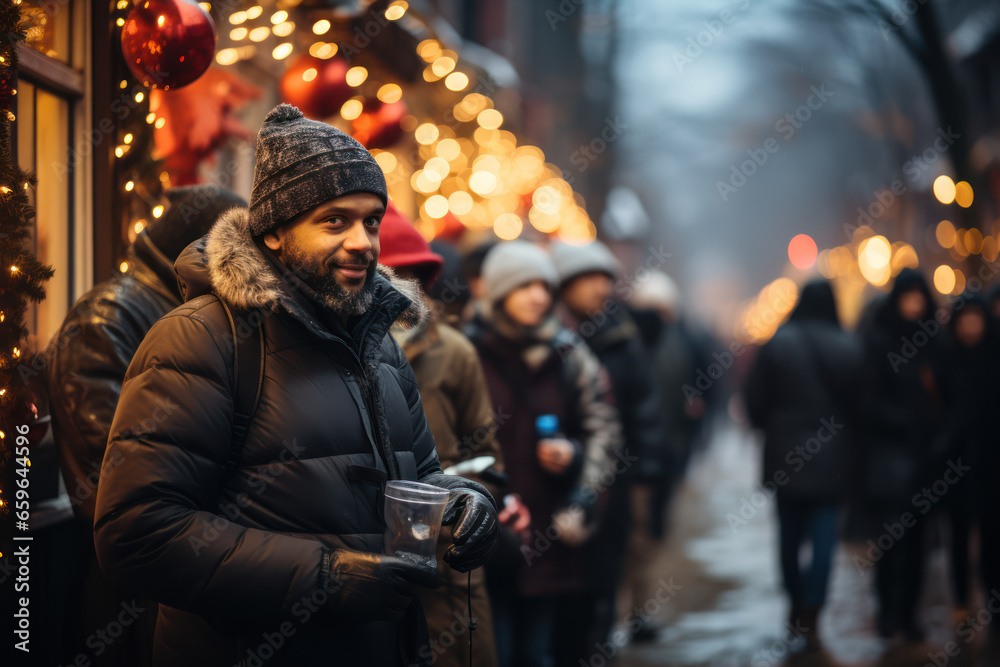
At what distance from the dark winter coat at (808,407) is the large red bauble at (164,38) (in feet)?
15.4

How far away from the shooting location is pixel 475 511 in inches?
88.9

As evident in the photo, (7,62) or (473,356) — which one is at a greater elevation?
(7,62)

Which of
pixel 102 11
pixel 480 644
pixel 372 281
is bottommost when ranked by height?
pixel 480 644

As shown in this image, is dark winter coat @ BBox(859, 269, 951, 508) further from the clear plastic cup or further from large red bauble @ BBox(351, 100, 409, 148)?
the clear plastic cup

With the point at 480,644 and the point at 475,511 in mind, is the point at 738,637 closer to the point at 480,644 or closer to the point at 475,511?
the point at 480,644

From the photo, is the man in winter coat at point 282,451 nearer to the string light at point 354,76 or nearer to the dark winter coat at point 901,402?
the string light at point 354,76

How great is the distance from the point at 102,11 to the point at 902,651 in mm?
6135

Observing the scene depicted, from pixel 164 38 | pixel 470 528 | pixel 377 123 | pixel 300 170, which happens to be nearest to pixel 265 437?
pixel 470 528

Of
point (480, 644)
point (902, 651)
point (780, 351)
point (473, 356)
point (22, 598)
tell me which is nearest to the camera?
point (22, 598)

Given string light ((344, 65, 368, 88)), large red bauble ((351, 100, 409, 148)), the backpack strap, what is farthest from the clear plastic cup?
large red bauble ((351, 100, 409, 148))

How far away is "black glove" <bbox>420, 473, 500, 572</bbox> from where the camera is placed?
2223 millimetres

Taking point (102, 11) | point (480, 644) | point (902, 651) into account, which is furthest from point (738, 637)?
point (102, 11)

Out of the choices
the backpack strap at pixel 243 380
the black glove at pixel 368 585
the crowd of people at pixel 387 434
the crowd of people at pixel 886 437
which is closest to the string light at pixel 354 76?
the crowd of people at pixel 387 434

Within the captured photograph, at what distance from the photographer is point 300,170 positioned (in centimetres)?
219
